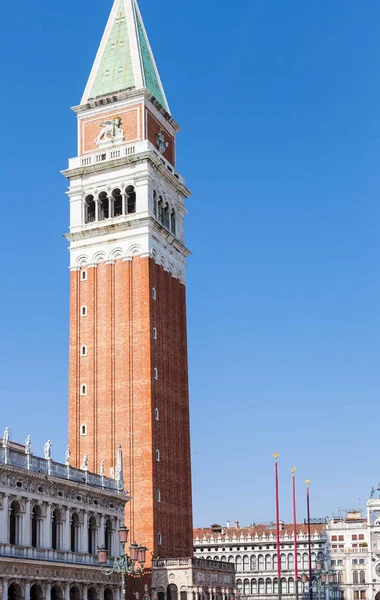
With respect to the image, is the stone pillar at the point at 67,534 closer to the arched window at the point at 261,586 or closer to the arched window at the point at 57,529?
the arched window at the point at 57,529

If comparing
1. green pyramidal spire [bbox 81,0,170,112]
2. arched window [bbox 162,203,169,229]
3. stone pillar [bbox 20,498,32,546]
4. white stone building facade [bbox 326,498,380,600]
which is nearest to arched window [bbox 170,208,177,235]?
arched window [bbox 162,203,169,229]

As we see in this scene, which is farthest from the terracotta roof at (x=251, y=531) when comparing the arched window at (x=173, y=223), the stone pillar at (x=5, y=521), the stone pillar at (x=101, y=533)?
the stone pillar at (x=5, y=521)

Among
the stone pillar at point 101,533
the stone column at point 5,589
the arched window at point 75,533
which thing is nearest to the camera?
the stone column at point 5,589

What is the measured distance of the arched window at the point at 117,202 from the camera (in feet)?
257

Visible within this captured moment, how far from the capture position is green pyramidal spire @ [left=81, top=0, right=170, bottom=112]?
3223 inches

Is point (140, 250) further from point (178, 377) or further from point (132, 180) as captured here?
point (178, 377)

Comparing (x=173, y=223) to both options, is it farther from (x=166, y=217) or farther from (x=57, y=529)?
(x=57, y=529)

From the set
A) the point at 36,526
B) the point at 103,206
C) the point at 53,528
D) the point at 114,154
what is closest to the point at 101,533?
the point at 53,528

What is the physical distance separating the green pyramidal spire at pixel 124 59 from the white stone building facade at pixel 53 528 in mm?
35537

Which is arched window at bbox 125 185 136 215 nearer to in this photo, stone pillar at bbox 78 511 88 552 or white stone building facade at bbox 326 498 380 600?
stone pillar at bbox 78 511 88 552

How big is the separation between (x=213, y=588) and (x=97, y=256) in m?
27.9

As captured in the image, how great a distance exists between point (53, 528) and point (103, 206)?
31312 millimetres

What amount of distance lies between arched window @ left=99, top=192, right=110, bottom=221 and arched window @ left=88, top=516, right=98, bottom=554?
90.2 feet

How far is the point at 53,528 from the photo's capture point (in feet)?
185
